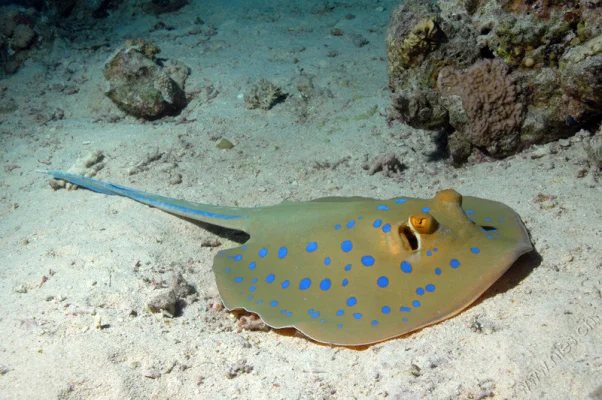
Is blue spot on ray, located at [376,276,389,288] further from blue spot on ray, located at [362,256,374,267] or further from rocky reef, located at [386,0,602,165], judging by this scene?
rocky reef, located at [386,0,602,165]

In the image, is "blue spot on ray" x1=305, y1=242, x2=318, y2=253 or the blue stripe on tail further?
the blue stripe on tail

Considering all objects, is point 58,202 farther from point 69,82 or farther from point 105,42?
point 105,42

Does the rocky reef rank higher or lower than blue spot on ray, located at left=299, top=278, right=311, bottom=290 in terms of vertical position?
higher

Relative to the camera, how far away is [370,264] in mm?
3000

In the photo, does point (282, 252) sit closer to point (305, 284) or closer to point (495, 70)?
point (305, 284)

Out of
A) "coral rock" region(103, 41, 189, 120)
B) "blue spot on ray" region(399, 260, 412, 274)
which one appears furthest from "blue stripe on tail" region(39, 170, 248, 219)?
"coral rock" region(103, 41, 189, 120)

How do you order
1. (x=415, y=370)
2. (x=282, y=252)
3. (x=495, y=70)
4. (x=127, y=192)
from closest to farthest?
(x=415, y=370) → (x=282, y=252) → (x=495, y=70) → (x=127, y=192)

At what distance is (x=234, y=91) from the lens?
739cm

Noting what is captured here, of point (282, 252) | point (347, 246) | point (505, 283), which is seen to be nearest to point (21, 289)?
point (282, 252)

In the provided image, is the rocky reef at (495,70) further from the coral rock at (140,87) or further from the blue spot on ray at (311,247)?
the coral rock at (140,87)

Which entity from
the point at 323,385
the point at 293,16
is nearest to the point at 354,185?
the point at 323,385

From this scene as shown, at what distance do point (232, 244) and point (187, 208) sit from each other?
0.66 meters

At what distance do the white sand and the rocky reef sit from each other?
427 millimetres

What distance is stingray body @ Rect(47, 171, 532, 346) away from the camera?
2.64 m
